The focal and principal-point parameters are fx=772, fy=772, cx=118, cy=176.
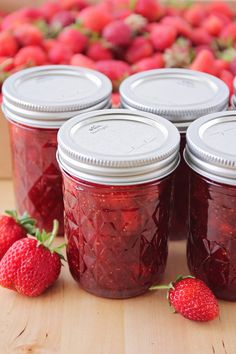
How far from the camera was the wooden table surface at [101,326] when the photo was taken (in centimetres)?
122

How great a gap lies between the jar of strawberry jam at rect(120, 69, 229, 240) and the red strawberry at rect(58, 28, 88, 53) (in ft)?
1.28

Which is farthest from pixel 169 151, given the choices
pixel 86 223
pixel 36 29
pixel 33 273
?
pixel 36 29

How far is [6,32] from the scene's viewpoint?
192 centimetres

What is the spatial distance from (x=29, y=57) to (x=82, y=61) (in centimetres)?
12

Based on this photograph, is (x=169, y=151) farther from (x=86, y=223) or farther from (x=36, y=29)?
(x=36, y=29)

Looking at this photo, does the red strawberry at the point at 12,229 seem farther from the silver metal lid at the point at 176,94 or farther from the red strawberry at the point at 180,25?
the red strawberry at the point at 180,25

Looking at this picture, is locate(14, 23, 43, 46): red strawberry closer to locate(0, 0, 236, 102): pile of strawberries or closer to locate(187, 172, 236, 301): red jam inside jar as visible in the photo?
locate(0, 0, 236, 102): pile of strawberries

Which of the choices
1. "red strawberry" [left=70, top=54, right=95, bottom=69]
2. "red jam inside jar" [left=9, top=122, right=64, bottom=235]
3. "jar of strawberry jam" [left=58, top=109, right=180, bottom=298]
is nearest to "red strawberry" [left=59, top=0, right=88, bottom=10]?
"red strawberry" [left=70, top=54, right=95, bottom=69]

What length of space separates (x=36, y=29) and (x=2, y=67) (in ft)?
0.69

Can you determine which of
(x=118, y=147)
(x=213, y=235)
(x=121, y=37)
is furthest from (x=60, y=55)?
(x=213, y=235)

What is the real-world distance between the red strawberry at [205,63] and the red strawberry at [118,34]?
0.20m

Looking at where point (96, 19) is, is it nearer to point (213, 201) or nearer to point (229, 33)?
point (229, 33)

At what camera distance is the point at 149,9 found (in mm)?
2059

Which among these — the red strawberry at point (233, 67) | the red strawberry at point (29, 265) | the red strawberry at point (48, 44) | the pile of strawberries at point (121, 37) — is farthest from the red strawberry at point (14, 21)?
the red strawberry at point (29, 265)
